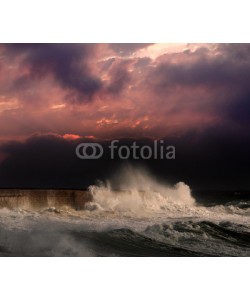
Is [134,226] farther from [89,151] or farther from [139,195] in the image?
[89,151]

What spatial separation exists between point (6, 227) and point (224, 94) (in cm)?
267

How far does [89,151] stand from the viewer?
8.12 meters

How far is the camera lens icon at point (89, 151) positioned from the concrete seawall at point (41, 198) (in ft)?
1.22

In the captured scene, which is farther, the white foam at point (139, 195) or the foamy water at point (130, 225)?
the white foam at point (139, 195)

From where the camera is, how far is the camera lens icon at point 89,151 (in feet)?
26.6

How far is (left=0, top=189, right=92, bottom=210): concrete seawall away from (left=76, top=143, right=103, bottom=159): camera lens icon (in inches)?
14.7

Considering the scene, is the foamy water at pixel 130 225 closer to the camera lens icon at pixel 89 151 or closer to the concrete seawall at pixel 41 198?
the concrete seawall at pixel 41 198

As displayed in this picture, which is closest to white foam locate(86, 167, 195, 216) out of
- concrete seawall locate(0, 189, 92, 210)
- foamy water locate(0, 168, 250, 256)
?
foamy water locate(0, 168, 250, 256)

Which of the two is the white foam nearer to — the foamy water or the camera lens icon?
the foamy water

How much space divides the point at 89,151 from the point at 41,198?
70cm

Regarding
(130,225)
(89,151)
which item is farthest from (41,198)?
(130,225)

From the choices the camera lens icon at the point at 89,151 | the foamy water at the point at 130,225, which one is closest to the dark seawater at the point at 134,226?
the foamy water at the point at 130,225

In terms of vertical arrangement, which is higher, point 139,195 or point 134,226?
point 139,195
